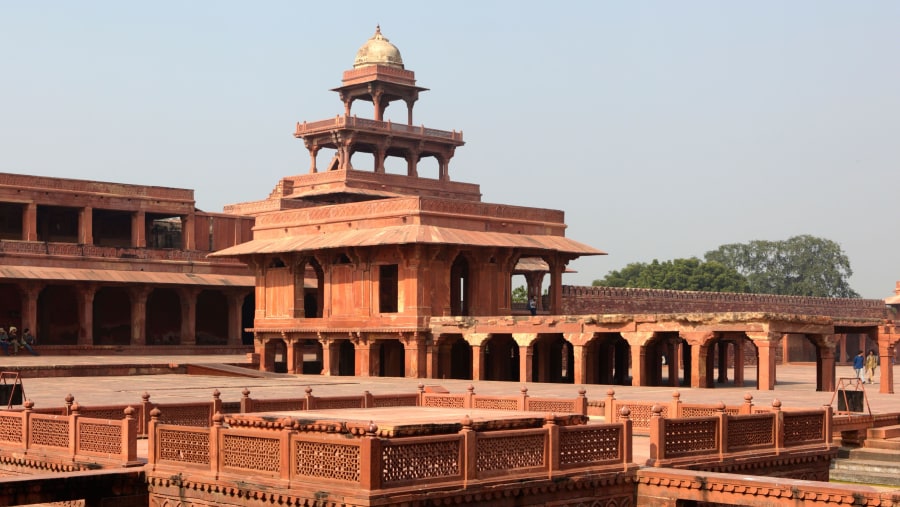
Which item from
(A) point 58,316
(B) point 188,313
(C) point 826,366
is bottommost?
(C) point 826,366

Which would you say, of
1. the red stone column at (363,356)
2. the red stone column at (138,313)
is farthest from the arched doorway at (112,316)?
the red stone column at (363,356)

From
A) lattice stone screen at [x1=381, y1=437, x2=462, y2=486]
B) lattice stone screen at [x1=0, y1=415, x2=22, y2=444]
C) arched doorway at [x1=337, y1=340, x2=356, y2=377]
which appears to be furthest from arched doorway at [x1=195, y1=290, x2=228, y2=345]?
lattice stone screen at [x1=381, y1=437, x2=462, y2=486]

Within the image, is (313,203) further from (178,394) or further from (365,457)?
(365,457)

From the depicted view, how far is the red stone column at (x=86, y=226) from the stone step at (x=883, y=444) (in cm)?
3227

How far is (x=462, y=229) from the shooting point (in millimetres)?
38750

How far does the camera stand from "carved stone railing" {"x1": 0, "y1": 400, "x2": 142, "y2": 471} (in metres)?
15.4

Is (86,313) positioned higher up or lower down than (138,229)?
lower down

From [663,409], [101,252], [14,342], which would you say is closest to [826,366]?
[663,409]

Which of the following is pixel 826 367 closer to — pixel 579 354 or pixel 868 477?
pixel 579 354

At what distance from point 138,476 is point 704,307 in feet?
159

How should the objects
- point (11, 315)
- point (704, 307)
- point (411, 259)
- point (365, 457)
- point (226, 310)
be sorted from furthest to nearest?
point (704, 307) < point (226, 310) < point (11, 315) < point (411, 259) < point (365, 457)

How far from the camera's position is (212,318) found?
51.3 metres

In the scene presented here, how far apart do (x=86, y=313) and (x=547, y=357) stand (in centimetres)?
1666

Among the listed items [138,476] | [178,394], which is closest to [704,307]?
[178,394]
